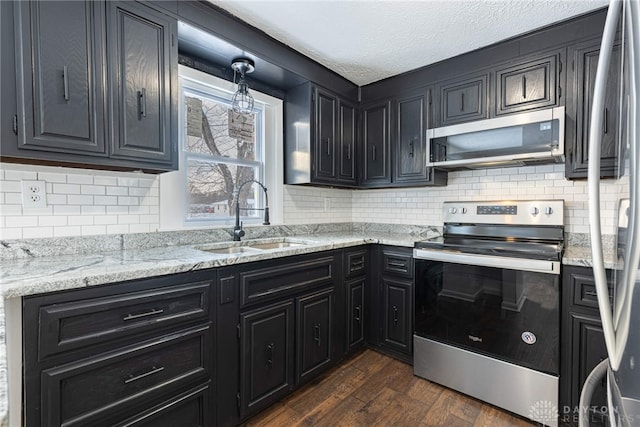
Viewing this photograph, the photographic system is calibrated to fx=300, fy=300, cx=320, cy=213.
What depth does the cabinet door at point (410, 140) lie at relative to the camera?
101 inches

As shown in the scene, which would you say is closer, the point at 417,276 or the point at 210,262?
the point at 210,262

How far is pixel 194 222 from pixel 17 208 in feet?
2.92

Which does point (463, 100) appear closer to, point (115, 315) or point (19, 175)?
point (115, 315)

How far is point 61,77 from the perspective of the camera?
4.21 feet

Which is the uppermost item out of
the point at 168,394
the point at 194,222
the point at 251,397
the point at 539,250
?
the point at 194,222

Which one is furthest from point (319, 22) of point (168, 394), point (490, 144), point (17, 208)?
point (168, 394)

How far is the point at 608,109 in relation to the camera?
1726 mm

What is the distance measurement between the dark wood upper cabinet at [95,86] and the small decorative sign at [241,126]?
77 centimetres

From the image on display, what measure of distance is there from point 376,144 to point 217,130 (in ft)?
4.75

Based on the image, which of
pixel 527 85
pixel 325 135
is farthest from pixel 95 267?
pixel 527 85

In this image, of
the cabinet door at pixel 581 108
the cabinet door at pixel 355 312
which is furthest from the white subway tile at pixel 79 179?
the cabinet door at pixel 581 108

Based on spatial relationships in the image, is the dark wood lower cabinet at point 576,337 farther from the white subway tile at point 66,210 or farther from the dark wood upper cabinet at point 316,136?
the white subway tile at point 66,210

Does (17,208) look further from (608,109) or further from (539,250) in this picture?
(608,109)

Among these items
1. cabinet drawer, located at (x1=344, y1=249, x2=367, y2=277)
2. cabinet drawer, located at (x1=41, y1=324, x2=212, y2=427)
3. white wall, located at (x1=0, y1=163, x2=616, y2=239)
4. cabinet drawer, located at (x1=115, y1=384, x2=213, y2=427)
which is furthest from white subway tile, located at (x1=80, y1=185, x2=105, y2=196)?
cabinet drawer, located at (x1=344, y1=249, x2=367, y2=277)
